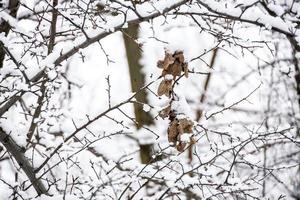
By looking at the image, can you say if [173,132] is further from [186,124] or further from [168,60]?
[168,60]

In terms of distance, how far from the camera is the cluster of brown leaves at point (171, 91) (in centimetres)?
272

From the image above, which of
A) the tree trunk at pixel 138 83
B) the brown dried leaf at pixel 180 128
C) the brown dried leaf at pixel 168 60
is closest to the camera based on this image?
the brown dried leaf at pixel 168 60

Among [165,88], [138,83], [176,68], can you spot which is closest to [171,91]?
[165,88]

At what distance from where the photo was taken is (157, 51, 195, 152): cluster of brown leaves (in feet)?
8.91

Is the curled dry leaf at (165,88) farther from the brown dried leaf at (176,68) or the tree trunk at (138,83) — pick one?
the tree trunk at (138,83)

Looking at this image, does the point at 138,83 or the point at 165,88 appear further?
the point at 138,83

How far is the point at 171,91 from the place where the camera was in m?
2.80

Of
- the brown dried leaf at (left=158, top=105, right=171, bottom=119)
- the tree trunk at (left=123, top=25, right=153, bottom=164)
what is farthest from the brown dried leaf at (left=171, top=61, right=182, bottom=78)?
the tree trunk at (left=123, top=25, right=153, bottom=164)

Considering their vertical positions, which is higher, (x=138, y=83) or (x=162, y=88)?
(x=138, y=83)

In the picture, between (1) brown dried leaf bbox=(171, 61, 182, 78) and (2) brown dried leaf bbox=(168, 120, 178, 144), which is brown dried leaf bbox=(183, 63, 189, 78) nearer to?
(1) brown dried leaf bbox=(171, 61, 182, 78)

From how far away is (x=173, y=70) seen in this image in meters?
2.72

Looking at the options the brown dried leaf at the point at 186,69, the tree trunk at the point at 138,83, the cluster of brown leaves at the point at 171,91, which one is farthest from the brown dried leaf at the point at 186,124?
the tree trunk at the point at 138,83

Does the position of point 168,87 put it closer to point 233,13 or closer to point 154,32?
point 154,32

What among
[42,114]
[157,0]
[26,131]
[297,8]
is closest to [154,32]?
[157,0]
